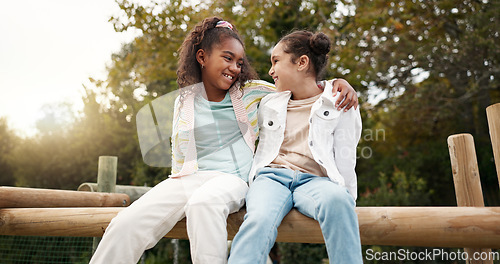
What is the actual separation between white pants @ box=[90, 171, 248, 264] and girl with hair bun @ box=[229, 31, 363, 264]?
3.5 inches


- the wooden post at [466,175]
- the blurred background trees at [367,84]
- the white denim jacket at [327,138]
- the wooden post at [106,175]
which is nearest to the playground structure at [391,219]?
the wooden post at [466,175]

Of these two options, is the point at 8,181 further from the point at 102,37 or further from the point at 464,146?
the point at 464,146

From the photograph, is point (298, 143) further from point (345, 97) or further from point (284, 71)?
point (284, 71)

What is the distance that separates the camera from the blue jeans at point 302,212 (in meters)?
1.66

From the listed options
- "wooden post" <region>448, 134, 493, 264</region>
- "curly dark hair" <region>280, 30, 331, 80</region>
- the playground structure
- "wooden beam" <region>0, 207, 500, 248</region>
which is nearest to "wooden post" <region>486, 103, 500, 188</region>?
the playground structure

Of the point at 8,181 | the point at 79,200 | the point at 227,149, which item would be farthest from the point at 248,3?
the point at 8,181

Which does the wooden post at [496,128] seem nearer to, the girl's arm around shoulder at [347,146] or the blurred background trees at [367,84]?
the girl's arm around shoulder at [347,146]

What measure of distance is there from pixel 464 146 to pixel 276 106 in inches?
47.7

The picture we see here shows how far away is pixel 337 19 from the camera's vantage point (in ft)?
22.2

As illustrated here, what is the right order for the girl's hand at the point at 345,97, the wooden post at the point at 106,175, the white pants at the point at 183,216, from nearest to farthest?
the white pants at the point at 183,216 < the girl's hand at the point at 345,97 < the wooden post at the point at 106,175

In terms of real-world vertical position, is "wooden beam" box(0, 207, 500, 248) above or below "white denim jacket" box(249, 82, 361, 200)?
below

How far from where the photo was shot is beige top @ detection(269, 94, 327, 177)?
2.12 meters

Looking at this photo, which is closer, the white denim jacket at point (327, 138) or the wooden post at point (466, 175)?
the white denim jacket at point (327, 138)

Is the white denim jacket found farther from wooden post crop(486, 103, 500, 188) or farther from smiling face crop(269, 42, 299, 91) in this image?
wooden post crop(486, 103, 500, 188)
